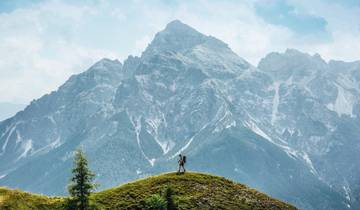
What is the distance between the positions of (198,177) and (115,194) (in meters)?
17.4

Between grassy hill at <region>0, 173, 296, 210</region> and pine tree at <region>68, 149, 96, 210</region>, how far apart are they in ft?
14.6

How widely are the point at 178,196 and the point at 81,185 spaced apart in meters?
19.1

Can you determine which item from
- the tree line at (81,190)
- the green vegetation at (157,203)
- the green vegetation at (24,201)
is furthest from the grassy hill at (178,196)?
the green vegetation at (157,203)

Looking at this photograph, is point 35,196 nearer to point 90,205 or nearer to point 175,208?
point 90,205

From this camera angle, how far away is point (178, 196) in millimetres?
95438

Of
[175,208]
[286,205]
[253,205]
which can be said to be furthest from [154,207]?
[286,205]

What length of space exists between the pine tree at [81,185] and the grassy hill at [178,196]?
445cm

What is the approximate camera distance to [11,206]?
87875 millimetres

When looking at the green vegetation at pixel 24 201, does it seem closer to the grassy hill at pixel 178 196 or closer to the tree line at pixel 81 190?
the grassy hill at pixel 178 196

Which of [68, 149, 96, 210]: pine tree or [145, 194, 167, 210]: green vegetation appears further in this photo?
[145, 194, 167, 210]: green vegetation

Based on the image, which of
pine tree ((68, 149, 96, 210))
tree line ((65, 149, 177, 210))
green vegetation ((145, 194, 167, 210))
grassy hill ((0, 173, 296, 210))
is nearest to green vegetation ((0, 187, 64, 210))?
grassy hill ((0, 173, 296, 210))

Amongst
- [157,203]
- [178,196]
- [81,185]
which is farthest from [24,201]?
[178,196]

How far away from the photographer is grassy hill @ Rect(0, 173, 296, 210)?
91750 millimetres

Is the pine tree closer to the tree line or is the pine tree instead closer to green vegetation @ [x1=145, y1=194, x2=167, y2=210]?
the tree line
